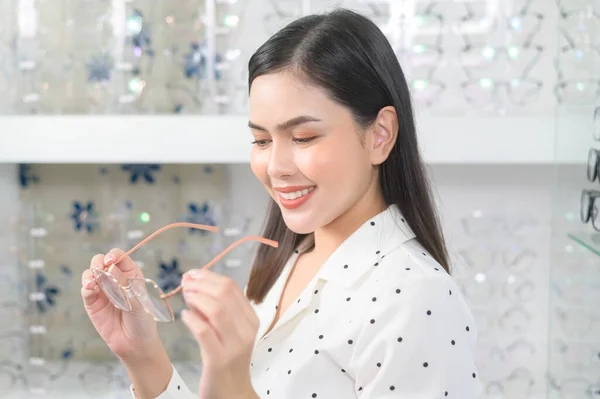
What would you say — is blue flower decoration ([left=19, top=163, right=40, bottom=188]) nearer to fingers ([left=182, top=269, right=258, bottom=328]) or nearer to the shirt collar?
the shirt collar

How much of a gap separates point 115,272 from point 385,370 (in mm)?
311

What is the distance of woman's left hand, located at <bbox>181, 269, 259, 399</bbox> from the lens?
0.58m

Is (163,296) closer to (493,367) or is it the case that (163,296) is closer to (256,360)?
(256,360)

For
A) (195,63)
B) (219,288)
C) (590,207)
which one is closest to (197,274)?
(219,288)

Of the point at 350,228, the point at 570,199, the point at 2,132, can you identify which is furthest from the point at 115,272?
the point at 2,132

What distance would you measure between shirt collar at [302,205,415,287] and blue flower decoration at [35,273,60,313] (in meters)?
1.08

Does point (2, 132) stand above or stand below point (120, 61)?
below

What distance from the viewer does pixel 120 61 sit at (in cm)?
159

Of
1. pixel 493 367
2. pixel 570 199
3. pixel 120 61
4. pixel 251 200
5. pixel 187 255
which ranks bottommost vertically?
pixel 493 367

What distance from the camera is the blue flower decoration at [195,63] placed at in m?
1.60

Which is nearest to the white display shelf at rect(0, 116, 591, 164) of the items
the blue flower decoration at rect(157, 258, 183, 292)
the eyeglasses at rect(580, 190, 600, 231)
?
the blue flower decoration at rect(157, 258, 183, 292)

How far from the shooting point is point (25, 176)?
1.72m

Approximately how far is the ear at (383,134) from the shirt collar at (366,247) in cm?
7

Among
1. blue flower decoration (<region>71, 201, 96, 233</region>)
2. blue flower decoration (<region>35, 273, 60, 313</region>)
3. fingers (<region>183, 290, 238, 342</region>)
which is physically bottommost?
blue flower decoration (<region>35, 273, 60, 313</region>)
